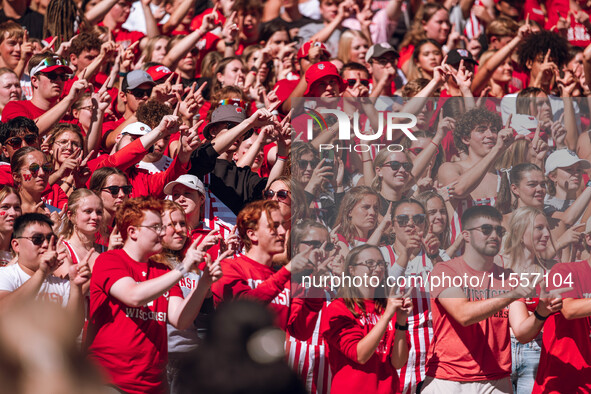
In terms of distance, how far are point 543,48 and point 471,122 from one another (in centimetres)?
373

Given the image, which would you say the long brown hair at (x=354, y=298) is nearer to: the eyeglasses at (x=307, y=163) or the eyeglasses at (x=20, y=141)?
the eyeglasses at (x=307, y=163)

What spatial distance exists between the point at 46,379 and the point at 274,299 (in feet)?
10.9

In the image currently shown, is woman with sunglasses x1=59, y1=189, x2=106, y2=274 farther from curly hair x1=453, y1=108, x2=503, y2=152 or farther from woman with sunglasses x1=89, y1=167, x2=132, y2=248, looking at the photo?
curly hair x1=453, y1=108, x2=503, y2=152

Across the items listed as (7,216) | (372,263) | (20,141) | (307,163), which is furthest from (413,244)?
(20,141)

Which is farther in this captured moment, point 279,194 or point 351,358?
point 279,194

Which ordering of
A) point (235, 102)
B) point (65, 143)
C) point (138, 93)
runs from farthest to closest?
point (138, 93) → point (235, 102) → point (65, 143)

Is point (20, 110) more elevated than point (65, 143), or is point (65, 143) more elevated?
point (20, 110)

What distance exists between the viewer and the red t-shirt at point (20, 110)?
6469mm

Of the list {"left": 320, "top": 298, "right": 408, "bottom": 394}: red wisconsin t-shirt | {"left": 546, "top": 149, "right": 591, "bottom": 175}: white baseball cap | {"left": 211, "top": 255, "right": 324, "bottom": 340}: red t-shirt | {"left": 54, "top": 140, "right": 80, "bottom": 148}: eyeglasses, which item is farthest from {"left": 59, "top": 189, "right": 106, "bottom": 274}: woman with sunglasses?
{"left": 546, "top": 149, "right": 591, "bottom": 175}: white baseball cap

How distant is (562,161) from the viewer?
5176 millimetres

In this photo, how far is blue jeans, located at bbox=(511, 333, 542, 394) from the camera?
18.1ft

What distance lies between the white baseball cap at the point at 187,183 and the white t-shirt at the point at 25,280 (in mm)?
1126

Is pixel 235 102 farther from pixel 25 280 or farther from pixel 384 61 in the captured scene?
pixel 25 280

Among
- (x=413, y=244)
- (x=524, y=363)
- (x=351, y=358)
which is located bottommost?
(x=351, y=358)
